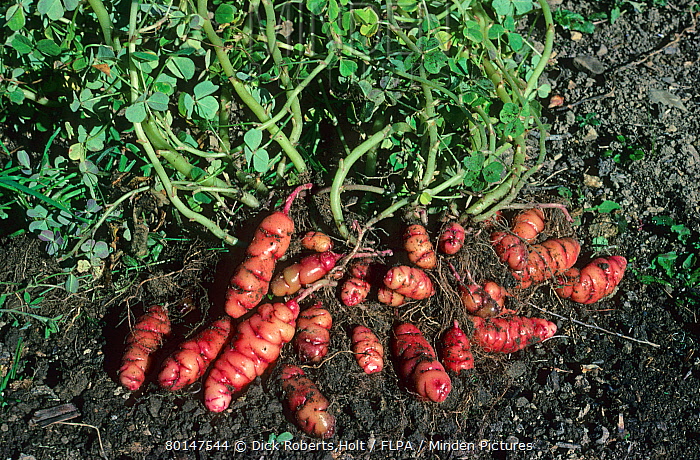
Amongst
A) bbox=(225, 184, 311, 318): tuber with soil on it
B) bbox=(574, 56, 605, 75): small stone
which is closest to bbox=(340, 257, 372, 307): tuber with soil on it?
bbox=(225, 184, 311, 318): tuber with soil on it

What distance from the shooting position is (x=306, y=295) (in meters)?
2.22

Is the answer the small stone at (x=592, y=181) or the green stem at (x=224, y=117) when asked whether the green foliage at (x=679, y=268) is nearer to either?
the small stone at (x=592, y=181)

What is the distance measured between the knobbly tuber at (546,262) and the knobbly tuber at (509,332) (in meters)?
0.15

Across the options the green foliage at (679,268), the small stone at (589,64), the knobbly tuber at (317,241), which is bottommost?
the green foliage at (679,268)

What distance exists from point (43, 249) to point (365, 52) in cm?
137

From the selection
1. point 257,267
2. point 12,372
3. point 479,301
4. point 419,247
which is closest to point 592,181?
point 479,301

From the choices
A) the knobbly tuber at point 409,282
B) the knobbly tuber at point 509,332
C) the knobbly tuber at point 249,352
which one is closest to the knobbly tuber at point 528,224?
the knobbly tuber at point 509,332

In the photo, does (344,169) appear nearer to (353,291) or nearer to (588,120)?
(353,291)

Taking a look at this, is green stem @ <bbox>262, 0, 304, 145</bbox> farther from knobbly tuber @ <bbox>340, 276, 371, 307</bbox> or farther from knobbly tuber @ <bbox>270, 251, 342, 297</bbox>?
knobbly tuber @ <bbox>340, 276, 371, 307</bbox>

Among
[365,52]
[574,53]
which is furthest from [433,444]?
[574,53]

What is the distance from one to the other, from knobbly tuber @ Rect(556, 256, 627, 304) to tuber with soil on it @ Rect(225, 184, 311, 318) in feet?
3.34

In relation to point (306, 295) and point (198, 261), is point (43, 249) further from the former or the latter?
point (306, 295)

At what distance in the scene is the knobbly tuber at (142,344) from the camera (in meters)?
2.07

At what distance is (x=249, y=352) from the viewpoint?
2094 mm
